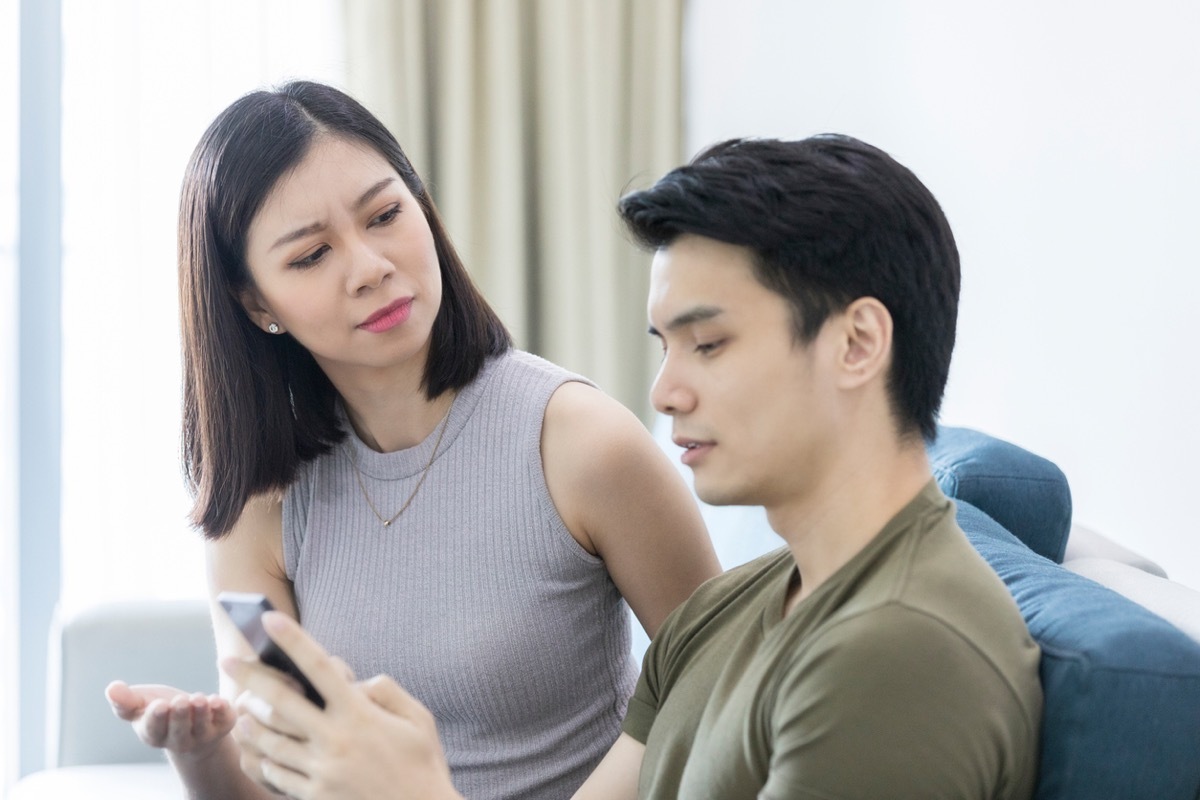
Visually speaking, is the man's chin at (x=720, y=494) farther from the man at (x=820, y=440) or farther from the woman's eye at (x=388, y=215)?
the woman's eye at (x=388, y=215)

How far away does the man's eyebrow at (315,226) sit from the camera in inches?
55.9

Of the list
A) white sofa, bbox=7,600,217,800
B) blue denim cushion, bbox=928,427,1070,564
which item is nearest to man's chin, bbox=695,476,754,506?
blue denim cushion, bbox=928,427,1070,564

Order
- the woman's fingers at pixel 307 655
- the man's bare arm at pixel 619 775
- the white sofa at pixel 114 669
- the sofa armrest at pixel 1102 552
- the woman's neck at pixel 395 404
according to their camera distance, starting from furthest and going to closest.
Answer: the white sofa at pixel 114 669, the woman's neck at pixel 395 404, the sofa armrest at pixel 1102 552, the man's bare arm at pixel 619 775, the woman's fingers at pixel 307 655

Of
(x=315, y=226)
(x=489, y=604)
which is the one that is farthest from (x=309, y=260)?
(x=489, y=604)

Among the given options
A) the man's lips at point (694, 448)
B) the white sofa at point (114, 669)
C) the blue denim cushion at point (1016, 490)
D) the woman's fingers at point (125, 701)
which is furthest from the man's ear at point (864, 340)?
the white sofa at point (114, 669)

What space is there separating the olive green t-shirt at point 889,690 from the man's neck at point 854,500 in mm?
22

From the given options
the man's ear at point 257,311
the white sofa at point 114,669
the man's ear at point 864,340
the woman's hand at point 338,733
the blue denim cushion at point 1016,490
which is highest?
the man's ear at point 864,340

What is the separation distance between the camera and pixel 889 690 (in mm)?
776

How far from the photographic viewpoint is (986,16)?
67.7 inches

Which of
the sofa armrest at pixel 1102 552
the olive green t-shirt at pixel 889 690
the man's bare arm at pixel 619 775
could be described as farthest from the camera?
the sofa armrest at pixel 1102 552

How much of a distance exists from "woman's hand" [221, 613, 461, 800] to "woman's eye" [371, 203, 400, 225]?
650mm

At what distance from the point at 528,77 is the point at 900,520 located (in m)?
2.30

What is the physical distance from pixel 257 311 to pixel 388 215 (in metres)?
0.24

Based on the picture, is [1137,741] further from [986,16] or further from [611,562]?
[986,16]
